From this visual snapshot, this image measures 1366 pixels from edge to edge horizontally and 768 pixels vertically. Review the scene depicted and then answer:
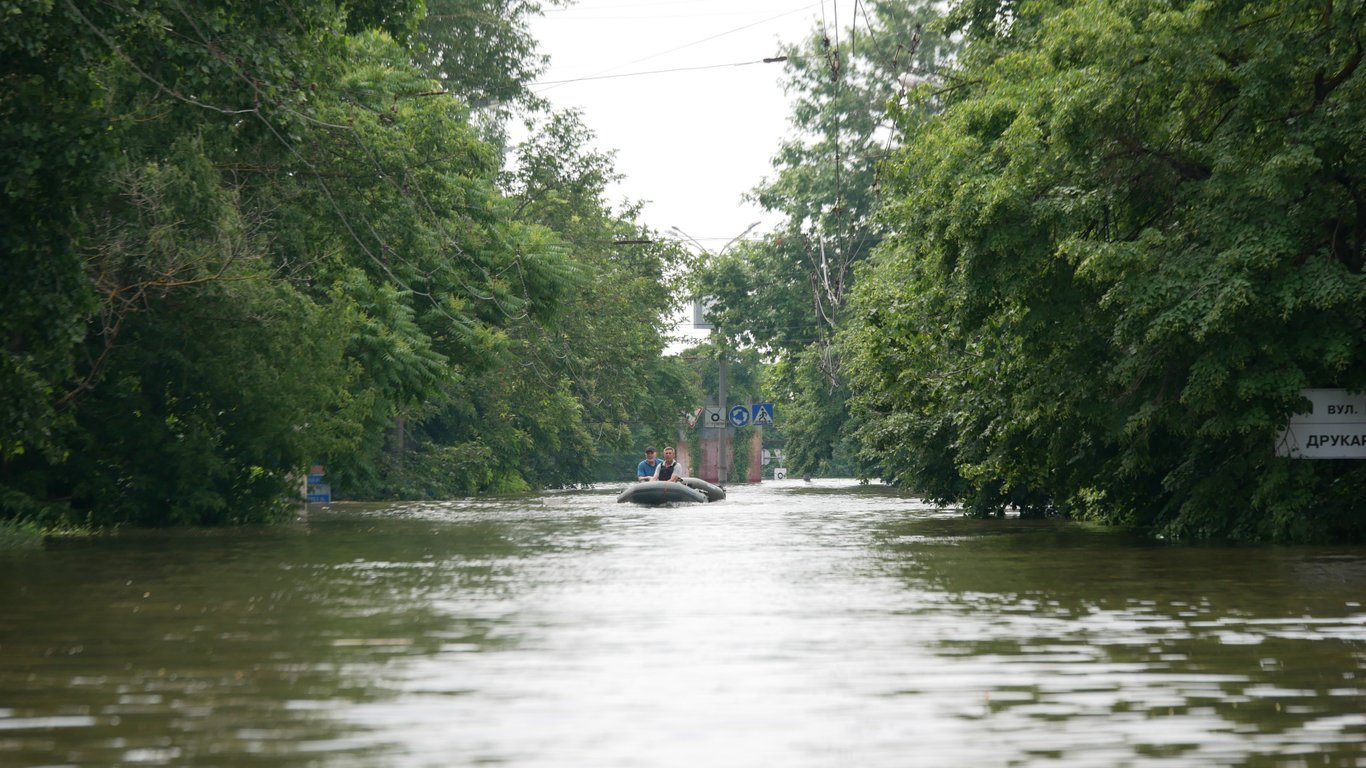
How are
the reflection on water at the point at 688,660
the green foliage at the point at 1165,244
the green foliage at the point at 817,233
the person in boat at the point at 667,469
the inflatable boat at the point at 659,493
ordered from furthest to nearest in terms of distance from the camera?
the green foliage at the point at 817,233
the person in boat at the point at 667,469
the inflatable boat at the point at 659,493
the green foliage at the point at 1165,244
the reflection on water at the point at 688,660

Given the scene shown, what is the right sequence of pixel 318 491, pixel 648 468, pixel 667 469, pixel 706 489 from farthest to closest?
pixel 318 491 < pixel 648 468 < pixel 706 489 < pixel 667 469

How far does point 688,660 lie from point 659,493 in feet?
105

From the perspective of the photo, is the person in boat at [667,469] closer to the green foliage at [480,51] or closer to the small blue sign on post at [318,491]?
the small blue sign on post at [318,491]

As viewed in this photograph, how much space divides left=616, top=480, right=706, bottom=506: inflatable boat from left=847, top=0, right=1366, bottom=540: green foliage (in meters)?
15.0

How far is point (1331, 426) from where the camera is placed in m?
23.0

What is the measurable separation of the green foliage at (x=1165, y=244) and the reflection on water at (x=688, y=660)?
289 centimetres

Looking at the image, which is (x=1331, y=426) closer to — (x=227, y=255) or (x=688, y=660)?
(x=688, y=660)

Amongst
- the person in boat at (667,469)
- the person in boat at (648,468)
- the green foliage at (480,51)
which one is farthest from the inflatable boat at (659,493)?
the green foliage at (480,51)

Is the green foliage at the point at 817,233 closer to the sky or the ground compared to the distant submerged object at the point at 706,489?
closer to the sky

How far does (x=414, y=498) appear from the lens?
57.0 m

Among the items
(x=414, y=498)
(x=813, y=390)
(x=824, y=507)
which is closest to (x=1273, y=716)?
(x=824, y=507)

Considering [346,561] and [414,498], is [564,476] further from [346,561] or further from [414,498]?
[346,561]

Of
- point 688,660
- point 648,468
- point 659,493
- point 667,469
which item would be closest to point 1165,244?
point 688,660

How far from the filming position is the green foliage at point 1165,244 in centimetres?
2227
